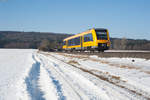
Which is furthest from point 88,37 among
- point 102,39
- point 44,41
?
point 44,41

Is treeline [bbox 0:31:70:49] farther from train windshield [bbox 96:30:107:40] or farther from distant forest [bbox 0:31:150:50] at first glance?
train windshield [bbox 96:30:107:40]

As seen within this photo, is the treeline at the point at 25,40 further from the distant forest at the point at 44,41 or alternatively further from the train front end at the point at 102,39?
the train front end at the point at 102,39

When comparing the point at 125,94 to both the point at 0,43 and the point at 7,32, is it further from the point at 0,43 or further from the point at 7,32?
the point at 7,32

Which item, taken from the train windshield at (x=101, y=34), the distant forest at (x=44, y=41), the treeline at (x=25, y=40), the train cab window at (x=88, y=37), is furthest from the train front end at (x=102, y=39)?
the treeline at (x=25, y=40)

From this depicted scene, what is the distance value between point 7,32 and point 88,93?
622 feet

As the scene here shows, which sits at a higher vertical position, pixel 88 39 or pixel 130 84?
pixel 88 39

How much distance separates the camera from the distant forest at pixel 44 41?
68438mm

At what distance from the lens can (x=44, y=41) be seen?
85.2m

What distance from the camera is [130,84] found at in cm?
513

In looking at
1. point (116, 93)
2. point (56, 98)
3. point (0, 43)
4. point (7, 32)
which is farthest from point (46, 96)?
point (7, 32)

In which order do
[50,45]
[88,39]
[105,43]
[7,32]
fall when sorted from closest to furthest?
[105,43] → [88,39] → [50,45] → [7,32]

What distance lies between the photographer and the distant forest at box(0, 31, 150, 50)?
6844 cm

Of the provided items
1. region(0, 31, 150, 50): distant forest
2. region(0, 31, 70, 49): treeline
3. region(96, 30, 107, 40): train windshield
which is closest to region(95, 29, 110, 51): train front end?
region(96, 30, 107, 40): train windshield

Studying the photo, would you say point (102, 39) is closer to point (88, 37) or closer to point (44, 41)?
point (88, 37)
